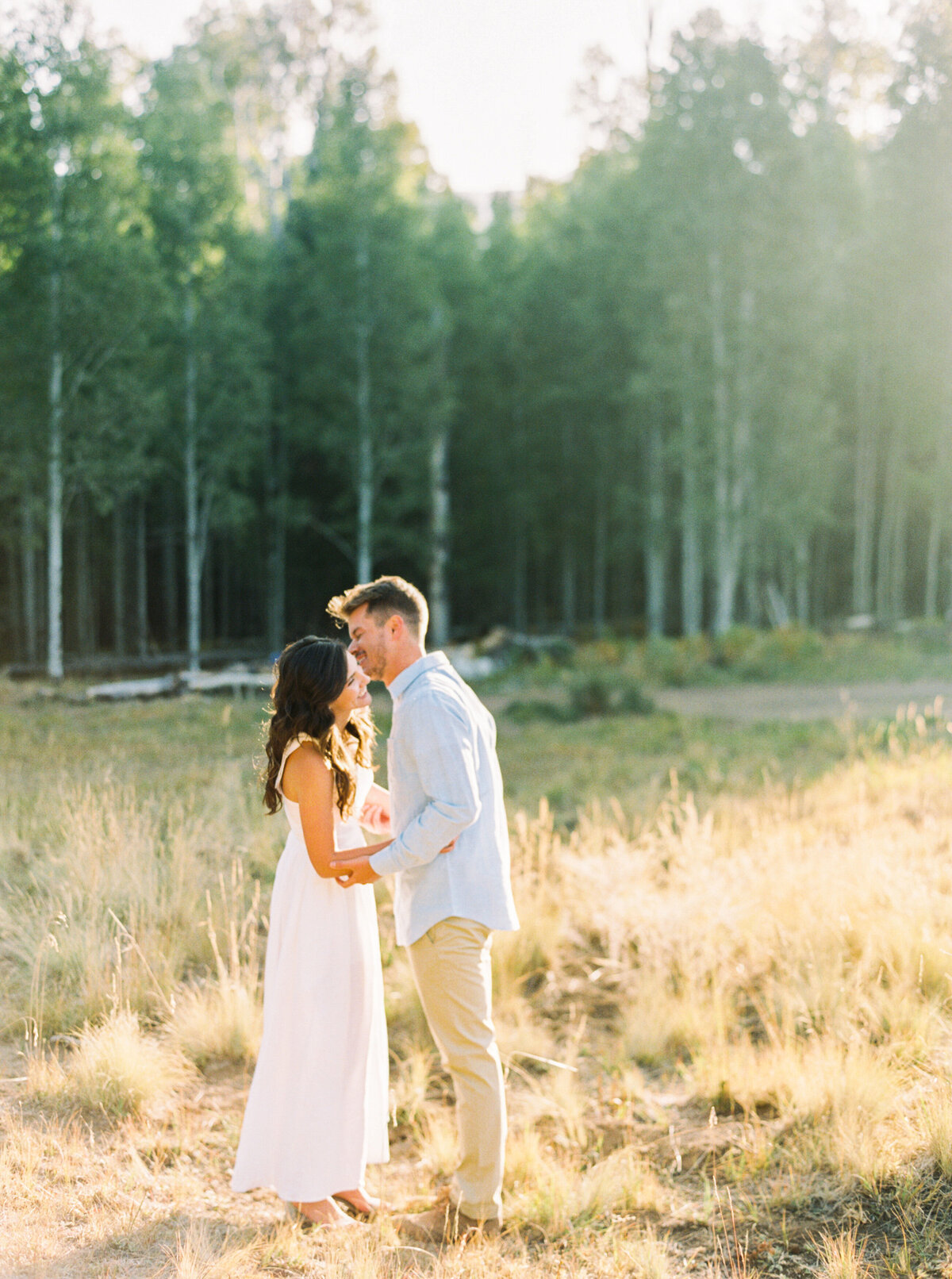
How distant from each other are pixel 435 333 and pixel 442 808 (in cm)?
2116

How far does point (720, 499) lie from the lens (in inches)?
880

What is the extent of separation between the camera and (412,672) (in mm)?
3328

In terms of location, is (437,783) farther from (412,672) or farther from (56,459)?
(56,459)

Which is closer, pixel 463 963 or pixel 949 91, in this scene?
pixel 463 963

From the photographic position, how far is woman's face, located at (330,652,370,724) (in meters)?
3.35

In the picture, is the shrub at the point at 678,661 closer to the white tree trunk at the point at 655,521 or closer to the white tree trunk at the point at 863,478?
the white tree trunk at the point at 655,521

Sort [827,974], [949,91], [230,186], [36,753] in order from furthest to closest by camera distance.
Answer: [949,91] → [230,186] → [36,753] → [827,974]

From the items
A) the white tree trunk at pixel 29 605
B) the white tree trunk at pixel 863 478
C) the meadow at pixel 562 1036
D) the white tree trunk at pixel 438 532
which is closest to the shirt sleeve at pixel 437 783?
the meadow at pixel 562 1036

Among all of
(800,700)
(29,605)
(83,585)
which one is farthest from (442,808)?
(83,585)

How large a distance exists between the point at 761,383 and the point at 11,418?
14.2 metres

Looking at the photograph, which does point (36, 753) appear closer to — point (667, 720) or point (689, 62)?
point (667, 720)

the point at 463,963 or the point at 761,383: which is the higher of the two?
the point at 761,383

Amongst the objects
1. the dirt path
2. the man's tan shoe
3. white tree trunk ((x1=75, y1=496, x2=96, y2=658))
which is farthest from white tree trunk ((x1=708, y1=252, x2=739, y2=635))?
the man's tan shoe

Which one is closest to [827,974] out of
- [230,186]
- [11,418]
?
[11,418]
